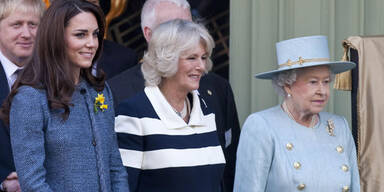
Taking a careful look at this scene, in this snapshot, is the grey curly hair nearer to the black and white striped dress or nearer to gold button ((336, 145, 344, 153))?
the black and white striped dress

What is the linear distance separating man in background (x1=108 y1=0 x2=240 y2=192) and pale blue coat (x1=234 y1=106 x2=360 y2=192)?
341 mm

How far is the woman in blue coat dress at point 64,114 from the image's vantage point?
271 centimetres

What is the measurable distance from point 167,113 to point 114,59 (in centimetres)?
115

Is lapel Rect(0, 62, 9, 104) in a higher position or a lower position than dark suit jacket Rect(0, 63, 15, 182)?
higher

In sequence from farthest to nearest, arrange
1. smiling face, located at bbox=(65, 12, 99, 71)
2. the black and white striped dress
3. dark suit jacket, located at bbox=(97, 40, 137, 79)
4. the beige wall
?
the beige wall, dark suit jacket, located at bbox=(97, 40, 137, 79), the black and white striped dress, smiling face, located at bbox=(65, 12, 99, 71)

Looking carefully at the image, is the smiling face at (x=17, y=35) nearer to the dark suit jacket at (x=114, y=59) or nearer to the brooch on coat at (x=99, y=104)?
the brooch on coat at (x=99, y=104)

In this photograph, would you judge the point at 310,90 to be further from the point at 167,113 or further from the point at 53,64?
the point at 53,64

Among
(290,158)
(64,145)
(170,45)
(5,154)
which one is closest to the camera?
(64,145)

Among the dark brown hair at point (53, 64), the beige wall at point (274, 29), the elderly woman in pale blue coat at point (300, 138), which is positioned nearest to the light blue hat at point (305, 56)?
the elderly woman in pale blue coat at point (300, 138)

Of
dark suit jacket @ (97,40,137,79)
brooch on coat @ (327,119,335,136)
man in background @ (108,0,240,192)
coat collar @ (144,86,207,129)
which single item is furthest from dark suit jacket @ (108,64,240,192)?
brooch on coat @ (327,119,335,136)

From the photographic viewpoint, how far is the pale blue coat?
353cm

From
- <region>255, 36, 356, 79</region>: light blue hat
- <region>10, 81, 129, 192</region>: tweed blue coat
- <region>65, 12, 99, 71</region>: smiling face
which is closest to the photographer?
<region>10, 81, 129, 192</region>: tweed blue coat

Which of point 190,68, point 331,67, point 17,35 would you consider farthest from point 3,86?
point 331,67

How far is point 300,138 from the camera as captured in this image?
143 inches
